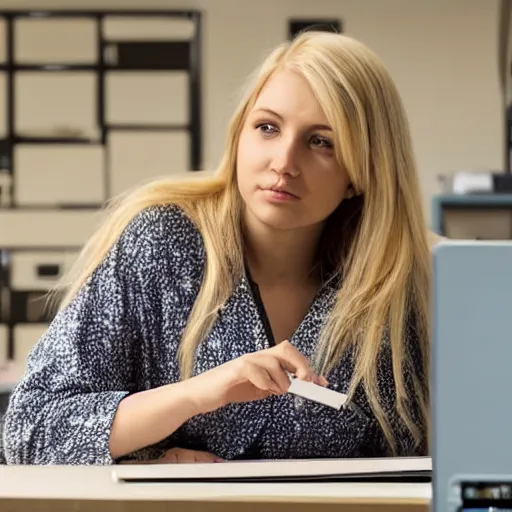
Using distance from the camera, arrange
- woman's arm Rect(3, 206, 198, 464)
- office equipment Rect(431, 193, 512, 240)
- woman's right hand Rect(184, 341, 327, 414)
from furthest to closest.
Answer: office equipment Rect(431, 193, 512, 240) < woman's arm Rect(3, 206, 198, 464) < woman's right hand Rect(184, 341, 327, 414)

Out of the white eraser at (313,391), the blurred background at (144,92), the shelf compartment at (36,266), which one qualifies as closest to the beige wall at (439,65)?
the blurred background at (144,92)

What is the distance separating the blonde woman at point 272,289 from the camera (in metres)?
1.16

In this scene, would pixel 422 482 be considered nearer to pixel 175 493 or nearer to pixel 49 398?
pixel 175 493

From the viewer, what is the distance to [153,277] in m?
1.24

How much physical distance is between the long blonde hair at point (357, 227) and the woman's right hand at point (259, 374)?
0.90 ft

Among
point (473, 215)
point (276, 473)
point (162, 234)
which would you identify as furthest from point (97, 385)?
point (473, 215)

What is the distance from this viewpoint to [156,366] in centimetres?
123

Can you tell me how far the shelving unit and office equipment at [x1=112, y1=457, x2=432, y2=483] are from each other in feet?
9.74

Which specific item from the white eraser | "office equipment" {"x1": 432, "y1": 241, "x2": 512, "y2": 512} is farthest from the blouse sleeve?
"office equipment" {"x1": 432, "y1": 241, "x2": 512, "y2": 512}

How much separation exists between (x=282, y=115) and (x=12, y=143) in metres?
2.55

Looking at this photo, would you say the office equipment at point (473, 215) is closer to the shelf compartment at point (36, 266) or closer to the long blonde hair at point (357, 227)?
the shelf compartment at point (36, 266)

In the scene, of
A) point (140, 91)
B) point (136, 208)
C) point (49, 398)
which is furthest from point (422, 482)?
point (140, 91)

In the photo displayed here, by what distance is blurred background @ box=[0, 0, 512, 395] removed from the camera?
11.5 ft

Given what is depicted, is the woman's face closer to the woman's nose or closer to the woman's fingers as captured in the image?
the woman's nose
